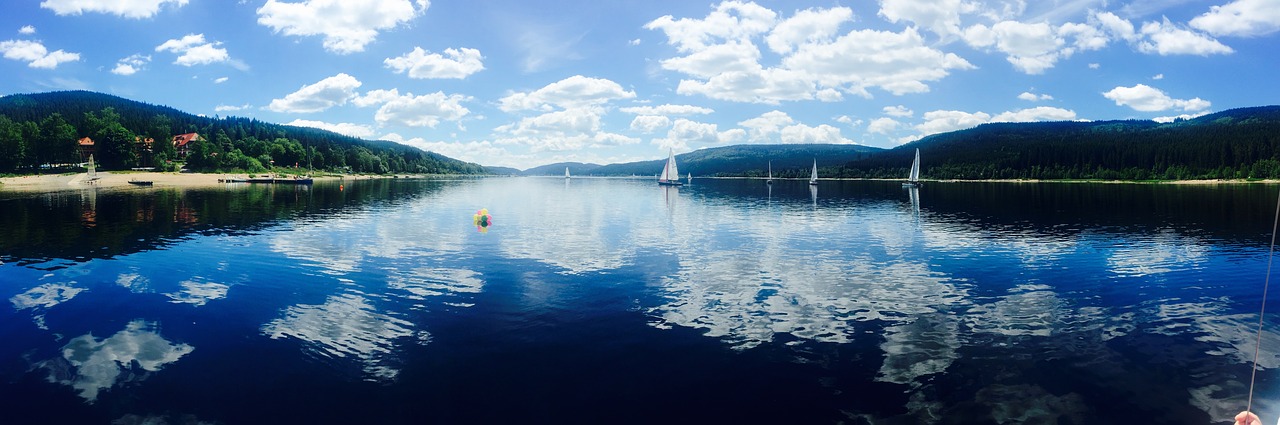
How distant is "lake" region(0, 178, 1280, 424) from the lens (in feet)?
52.6

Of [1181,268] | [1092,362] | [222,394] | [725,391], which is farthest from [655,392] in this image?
[1181,268]

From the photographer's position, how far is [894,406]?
15.9 meters

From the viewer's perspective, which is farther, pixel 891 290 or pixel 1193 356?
pixel 891 290

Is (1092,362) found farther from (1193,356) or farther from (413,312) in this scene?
(413,312)

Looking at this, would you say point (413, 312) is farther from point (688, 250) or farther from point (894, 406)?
point (688, 250)

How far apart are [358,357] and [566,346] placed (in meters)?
6.83

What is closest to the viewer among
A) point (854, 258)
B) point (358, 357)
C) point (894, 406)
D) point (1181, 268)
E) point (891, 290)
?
point (894, 406)

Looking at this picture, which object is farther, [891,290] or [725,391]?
[891,290]

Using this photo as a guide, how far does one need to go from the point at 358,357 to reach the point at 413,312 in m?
5.57

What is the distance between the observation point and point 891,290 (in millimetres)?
30359

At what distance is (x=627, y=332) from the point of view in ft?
73.7

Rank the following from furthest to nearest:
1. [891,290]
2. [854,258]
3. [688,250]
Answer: [688,250], [854,258], [891,290]

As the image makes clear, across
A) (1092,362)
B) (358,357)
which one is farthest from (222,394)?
(1092,362)

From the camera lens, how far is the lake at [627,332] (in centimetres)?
1603
